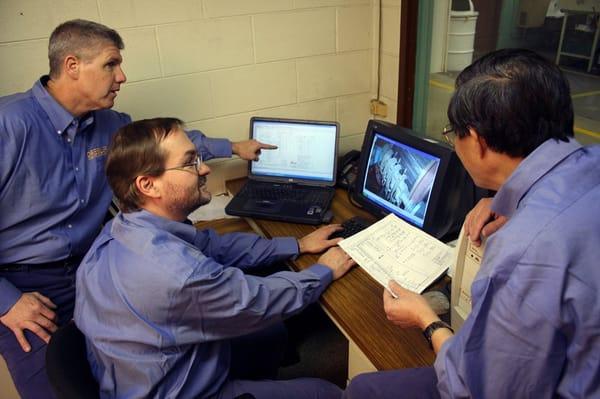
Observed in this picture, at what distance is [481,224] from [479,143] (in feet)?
0.83

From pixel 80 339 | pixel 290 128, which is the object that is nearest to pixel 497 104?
pixel 80 339

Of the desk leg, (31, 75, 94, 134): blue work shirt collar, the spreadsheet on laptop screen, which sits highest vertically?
(31, 75, 94, 134): blue work shirt collar

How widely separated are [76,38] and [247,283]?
106 centimetres

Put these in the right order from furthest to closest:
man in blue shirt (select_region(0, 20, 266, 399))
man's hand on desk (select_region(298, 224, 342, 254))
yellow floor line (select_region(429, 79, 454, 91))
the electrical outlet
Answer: the electrical outlet, yellow floor line (select_region(429, 79, 454, 91)), man's hand on desk (select_region(298, 224, 342, 254)), man in blue shirt (select_region(0, 20, 266, 399))

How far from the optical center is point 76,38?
1577mm

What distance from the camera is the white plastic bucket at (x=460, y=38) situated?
6.74ft

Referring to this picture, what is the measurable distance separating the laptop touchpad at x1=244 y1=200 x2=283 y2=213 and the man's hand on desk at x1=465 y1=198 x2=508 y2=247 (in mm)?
933

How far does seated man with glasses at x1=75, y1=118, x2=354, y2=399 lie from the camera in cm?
111

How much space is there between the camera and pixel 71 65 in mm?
1597

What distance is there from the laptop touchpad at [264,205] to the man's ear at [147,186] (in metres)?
0.73

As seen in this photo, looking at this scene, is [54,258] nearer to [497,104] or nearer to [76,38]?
[76,38]

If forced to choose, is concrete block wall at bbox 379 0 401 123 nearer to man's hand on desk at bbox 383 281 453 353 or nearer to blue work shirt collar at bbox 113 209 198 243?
man's hand on desk at bbox 383 281 453 353

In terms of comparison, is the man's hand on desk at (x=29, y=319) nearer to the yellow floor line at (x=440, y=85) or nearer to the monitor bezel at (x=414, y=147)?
the monitor bezel at (x=414, y=147)

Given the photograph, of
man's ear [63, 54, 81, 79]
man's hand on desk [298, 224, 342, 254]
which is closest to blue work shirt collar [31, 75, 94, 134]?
man's ear [63, 54, 81, 79]
